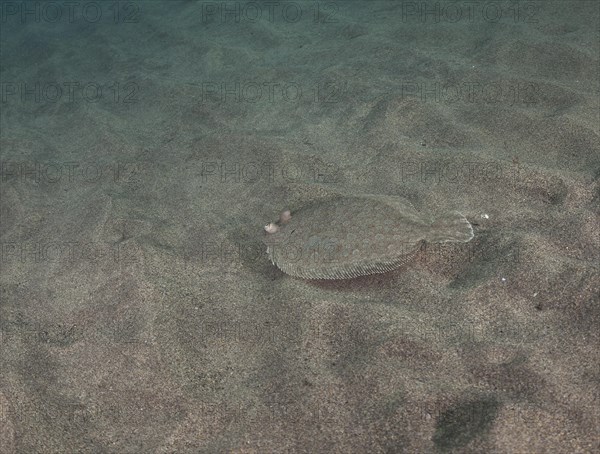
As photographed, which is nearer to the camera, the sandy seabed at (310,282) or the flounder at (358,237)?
the sandy seabed at (310,282)

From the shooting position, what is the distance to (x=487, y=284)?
3.20m

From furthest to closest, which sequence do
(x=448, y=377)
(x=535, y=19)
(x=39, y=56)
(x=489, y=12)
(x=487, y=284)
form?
(x=39, y=56), (x=489, y=12), (x=535, y=19), (x=487, y=284), (x=448, y=377)

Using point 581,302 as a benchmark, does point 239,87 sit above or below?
below

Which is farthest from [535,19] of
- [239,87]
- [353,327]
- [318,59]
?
[353,327]

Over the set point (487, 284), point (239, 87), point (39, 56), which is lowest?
point (39, 56)

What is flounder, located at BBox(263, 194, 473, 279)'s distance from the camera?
3.34 metres

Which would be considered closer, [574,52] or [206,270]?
[206,270]

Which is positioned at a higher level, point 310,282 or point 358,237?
point 358,237

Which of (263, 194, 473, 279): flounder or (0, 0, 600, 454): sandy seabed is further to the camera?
(263, 194, 473, 279): flounder

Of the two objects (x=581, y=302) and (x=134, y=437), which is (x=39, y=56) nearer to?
(x=134, y=437)

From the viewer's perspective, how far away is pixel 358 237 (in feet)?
11.2

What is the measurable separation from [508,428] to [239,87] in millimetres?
5217

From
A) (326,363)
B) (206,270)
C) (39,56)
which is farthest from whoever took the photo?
(39,56)

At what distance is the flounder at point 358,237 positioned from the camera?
3344 millimetres
